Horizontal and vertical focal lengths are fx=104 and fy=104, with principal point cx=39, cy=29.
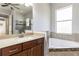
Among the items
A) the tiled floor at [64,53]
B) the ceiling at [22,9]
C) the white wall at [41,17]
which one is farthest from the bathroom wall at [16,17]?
the tiled floor at [64,53]

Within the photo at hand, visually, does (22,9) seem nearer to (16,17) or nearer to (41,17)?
(16,17)

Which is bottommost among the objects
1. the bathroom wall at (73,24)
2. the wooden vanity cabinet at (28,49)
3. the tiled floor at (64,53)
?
the tiled floor at (64,53)

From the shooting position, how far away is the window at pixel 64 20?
1224mm

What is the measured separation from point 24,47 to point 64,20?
0.57 m

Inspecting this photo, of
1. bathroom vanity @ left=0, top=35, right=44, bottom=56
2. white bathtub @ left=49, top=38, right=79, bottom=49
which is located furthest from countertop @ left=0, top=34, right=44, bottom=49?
white bathtub @ left=49, top=38, right=79, bottom=49

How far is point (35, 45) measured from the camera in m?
1.28

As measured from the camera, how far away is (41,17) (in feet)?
4.07

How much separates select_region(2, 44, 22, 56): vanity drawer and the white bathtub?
386 mm

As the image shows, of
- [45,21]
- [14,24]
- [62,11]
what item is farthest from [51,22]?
[14,24]

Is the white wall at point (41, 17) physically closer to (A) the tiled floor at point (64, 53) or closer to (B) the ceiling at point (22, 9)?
(B) the ceiling at point (22, 9)

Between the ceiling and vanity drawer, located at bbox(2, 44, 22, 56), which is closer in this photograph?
vanity drawer, located at bbox(2, 44, 22, 56)

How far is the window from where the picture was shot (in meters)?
1.22

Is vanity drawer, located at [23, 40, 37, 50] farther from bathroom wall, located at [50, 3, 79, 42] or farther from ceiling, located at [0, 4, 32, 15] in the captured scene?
ceiling, located at [0, 4, 32, 15]

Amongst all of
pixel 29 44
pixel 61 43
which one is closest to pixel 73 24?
pixel 61 43
